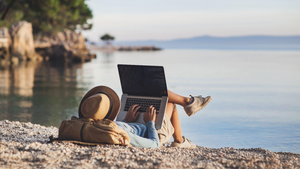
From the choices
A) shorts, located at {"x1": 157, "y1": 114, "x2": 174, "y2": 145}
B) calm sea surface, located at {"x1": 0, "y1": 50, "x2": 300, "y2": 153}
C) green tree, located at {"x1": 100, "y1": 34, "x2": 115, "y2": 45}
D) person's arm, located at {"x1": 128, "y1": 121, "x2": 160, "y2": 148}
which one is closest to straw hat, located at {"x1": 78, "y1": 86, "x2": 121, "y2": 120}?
person's arm, located at {"x1": 128, "y1": 121, "x2": 160, "y2": 148}

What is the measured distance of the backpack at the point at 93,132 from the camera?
139 inches

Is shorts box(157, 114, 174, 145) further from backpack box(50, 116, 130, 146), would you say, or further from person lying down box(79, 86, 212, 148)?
backpack box(50, 116, 130, 146)

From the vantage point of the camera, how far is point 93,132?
3.57 m

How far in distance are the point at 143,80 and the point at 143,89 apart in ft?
0.50

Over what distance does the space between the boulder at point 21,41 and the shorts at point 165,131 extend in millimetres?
27073

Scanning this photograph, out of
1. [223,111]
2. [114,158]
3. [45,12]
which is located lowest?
[114,158]

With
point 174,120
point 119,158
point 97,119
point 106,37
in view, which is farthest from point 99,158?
point 106,37

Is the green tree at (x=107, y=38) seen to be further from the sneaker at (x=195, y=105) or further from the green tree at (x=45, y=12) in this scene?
the sneaker at (x=195, y=105)

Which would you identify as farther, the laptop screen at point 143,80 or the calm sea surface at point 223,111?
the calm sea surface at point 223,111

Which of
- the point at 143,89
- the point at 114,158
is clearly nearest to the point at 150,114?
the point at 143,89

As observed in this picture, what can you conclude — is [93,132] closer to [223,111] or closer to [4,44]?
[223,111]

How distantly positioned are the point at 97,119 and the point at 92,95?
291mm

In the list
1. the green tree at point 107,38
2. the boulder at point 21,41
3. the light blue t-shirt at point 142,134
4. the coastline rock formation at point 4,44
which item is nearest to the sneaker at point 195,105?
the light blue t-shirt at point 142,134

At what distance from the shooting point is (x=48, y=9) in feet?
87.2
